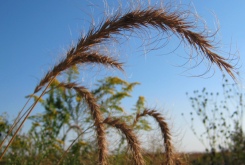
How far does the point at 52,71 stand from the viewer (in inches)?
84.0

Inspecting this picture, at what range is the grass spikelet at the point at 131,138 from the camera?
2273mm

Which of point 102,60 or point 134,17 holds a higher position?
point 134,17

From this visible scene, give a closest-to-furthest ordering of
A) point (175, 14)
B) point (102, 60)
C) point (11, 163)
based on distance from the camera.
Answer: point (175, 14) < point (102, 60) < point (11, 163)

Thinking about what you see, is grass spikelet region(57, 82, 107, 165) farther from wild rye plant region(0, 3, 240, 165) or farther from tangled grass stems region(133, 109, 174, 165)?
tangled grass stems region(133, 109, 174, 165)

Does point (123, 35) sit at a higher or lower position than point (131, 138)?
higher

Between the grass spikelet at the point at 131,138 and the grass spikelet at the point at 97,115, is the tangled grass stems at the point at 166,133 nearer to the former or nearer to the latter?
the grass spikelet at the point at 131,138

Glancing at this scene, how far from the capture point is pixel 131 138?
2303 mm

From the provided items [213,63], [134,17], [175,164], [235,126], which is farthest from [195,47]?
[235,126]

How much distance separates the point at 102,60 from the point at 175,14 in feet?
2.98

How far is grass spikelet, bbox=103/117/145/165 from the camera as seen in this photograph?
2.27 meters

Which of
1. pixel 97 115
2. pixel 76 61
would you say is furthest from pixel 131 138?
pixel 76 61

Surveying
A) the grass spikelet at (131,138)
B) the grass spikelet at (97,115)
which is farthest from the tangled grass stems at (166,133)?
the grass spikelet at (97,115)

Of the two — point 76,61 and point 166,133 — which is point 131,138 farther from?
point 76,61

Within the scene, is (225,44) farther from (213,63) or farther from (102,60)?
(102,60)
